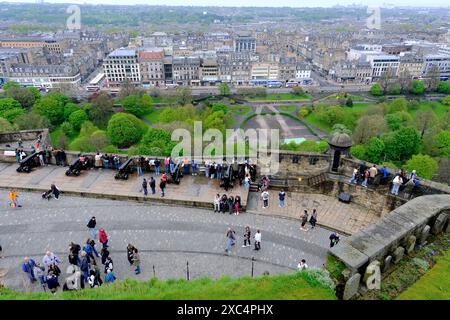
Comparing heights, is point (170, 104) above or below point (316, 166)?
below

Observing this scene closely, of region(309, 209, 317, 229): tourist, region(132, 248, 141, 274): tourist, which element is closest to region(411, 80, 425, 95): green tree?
region(309, 209, 317, 229): tourist

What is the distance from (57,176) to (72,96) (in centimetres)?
8868

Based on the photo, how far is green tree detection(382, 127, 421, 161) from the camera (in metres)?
54.8

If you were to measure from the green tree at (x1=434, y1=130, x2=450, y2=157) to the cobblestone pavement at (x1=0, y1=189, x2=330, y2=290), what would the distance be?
52.0 metres

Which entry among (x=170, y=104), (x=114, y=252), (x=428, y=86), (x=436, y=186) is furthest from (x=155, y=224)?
(x=428, y=86)

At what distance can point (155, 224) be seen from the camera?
15.9 m

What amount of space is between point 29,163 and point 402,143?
52946 mm

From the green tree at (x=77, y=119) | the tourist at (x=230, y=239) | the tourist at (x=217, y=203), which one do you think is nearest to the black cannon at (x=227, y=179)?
the tourist at (x=217, y=203)

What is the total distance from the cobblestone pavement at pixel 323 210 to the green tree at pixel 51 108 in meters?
73.1

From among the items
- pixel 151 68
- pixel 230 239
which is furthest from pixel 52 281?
pixel 151 68

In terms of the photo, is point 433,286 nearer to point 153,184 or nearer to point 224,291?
point 224,291
